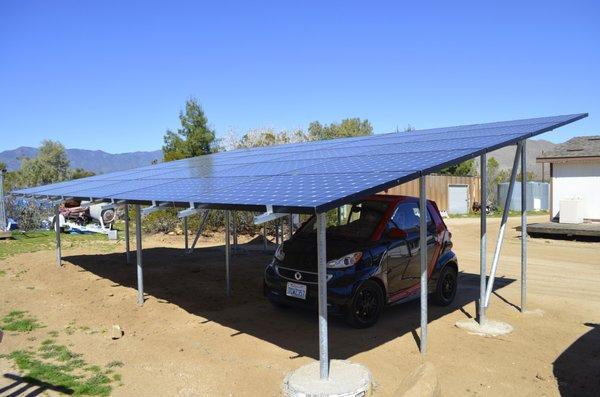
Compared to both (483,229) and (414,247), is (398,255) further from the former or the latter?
(483,229)

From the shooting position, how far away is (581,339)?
6.61 meters

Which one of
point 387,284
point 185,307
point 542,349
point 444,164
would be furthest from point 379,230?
point 185,307

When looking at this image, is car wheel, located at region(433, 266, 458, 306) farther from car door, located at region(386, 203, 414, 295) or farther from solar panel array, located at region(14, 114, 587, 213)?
solar panel array, located at region(14, 114, 587, 213)

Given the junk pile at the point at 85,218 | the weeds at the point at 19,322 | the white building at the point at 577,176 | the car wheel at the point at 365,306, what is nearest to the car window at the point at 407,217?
the car wheel at the point at 365,306

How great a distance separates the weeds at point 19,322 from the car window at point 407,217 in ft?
19.2

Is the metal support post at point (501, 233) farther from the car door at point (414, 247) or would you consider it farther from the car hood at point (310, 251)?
the car hood at point (310, 251)

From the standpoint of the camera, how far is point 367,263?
6.80 meters

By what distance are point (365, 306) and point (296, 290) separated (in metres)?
1.01

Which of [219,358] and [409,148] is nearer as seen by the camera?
[219,358]

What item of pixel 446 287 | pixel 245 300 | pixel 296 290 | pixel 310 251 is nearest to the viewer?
pixel 296 290

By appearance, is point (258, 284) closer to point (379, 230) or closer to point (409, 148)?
point (379, 230)

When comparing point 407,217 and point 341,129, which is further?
point 341,129

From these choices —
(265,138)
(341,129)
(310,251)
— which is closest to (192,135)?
(265,138)

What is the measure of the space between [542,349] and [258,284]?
5.73m
